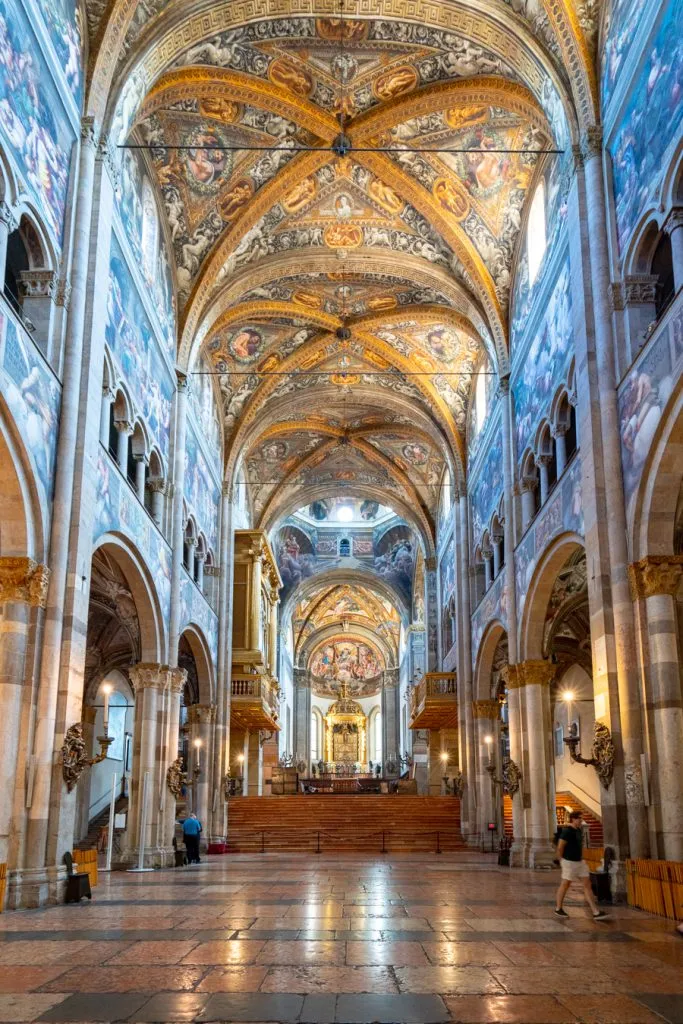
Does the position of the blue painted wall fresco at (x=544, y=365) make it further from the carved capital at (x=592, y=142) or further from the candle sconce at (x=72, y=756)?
the candle sconce at (x=72, y=756)

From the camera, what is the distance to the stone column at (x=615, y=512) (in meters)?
13.6

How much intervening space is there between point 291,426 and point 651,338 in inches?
1008

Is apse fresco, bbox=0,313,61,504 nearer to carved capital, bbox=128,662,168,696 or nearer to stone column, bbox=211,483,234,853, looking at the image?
carved capital, bbox=128,662,168,696

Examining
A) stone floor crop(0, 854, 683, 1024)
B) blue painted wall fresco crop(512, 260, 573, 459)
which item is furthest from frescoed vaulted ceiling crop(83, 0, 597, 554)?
stone floor crop(0, 854, 683, 1024)

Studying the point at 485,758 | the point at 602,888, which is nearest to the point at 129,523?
the point at 602,888

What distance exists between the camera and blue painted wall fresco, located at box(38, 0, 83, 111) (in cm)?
1493

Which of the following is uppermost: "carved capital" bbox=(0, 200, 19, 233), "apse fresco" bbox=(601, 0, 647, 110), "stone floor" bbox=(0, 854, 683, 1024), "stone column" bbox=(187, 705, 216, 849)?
"apse fresco" bbox=(601, 0, 647, 110)

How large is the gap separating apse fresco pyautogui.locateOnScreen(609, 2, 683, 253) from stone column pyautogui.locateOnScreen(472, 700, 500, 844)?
17645mm

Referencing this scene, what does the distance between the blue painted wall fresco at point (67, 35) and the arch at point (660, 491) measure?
426 inches

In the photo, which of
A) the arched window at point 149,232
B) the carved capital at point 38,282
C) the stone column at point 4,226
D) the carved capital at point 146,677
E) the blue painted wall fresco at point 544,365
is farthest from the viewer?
the carved capital at point 146,677

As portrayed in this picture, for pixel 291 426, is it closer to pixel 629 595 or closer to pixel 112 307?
pixel 112 307

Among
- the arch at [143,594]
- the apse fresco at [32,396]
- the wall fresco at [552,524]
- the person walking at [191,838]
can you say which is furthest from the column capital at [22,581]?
the person walking at [191,838]

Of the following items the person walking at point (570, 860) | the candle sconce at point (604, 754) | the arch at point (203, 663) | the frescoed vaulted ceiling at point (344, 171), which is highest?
the frescoed vaulted ceiling at point (344, 171)

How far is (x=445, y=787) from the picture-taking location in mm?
38125
